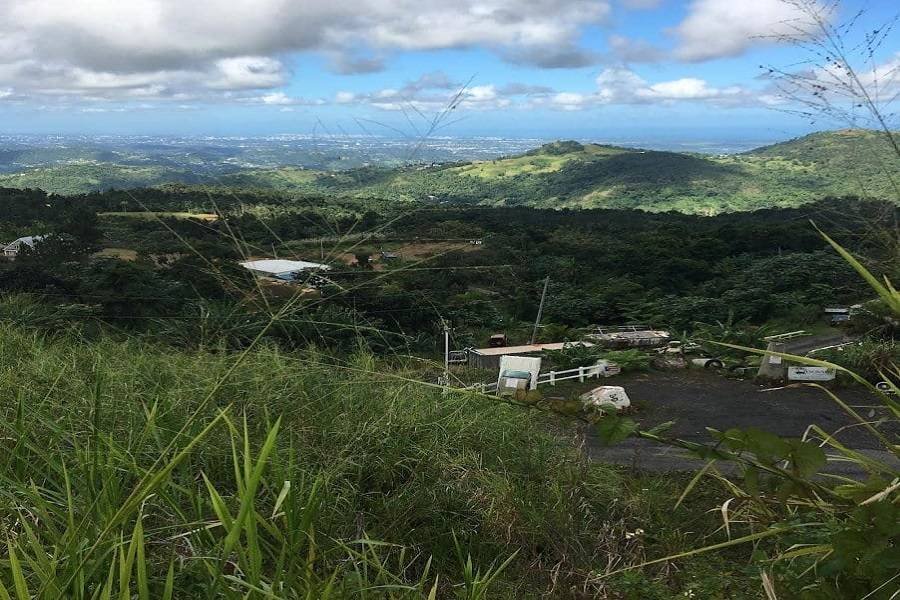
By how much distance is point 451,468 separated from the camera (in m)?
1.96

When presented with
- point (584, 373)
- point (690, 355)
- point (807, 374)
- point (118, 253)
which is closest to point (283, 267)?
point (807, 374)

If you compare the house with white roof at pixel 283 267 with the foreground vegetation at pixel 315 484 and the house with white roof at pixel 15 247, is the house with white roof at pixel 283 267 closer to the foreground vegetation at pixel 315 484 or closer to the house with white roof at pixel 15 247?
the foreground vegetation at pixel 315 484

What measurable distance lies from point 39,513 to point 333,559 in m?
0.52

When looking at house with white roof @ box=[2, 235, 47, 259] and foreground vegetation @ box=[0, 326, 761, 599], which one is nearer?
foreground vegetation @ box=[0, 326, 761, 599]

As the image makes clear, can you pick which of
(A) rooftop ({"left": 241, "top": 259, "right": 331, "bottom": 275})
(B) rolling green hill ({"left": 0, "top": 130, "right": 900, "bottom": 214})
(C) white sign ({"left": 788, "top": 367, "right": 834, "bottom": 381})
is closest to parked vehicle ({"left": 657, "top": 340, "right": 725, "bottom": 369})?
(C) white sign ({"left": 788, "top": 367, "right": 834, "bottom": 381})

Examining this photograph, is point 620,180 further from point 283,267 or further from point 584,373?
point 283,267

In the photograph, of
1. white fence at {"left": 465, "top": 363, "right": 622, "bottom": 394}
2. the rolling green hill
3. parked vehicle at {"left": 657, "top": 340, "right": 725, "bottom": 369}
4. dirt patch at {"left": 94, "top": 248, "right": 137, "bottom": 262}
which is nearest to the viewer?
white fence at {"left": 465, "top": 363, "right": 622, "bottom": 394}

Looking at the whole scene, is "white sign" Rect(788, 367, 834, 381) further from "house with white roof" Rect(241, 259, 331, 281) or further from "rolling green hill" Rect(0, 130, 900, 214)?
"rolling green hill" Rect(0, 130, 900, 214)

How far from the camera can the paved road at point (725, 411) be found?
6238 mm

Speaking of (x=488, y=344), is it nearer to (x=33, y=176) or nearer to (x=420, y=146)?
(x=420, y=146)

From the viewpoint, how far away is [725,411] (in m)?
8.48

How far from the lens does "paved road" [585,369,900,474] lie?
6.24 meters

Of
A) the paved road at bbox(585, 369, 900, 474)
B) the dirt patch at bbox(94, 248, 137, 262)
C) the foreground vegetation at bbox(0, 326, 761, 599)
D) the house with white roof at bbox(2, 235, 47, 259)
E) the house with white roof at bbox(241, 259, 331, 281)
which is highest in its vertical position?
the house with white roof at bbox(241, 259, 331, 281)

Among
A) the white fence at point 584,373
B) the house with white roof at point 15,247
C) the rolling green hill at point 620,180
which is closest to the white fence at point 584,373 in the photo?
the white fence at point 584,373
